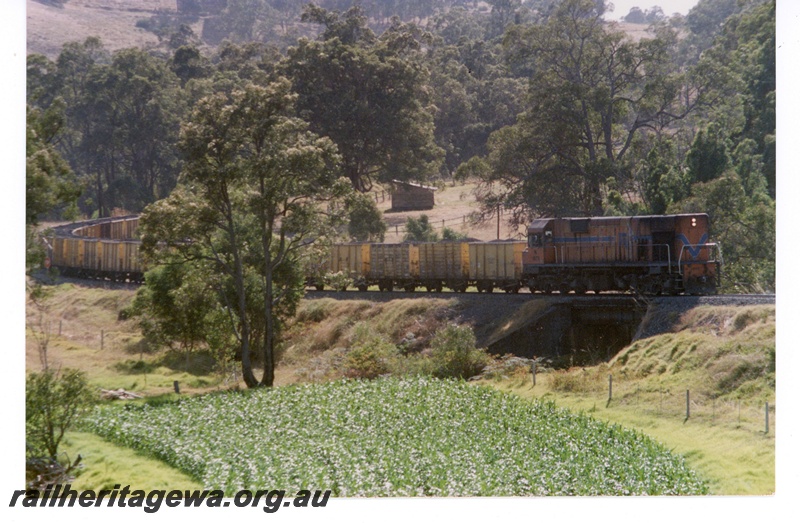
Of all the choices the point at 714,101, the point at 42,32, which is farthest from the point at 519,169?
the point at 42,32

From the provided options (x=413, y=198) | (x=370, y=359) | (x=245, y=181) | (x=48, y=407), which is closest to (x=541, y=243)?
(x=370, y=359)

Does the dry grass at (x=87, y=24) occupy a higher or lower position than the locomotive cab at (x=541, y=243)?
higher

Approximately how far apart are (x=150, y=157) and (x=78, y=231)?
9990mm

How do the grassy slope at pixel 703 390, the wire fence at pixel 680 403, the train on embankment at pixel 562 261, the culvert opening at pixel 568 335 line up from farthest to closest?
1. the culvert opening at pixel 568 335
2. the train on embankment at pixel 562 261
3. the wire fence at pixel 680 403
4. the grassy slope at pixel 703 390

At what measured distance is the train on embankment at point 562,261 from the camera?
34156 mm

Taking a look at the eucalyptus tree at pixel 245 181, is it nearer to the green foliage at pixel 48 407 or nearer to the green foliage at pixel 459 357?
the green foliage at pixel 459 357

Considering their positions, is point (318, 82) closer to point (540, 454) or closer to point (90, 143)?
point (90, 143)

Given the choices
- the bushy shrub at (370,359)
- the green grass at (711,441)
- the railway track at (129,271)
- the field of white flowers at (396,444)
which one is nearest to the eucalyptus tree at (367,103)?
the railway track at (129,271)

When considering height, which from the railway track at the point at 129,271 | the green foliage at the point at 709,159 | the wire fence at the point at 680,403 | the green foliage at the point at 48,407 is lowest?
the wire fence at the point at 680,403

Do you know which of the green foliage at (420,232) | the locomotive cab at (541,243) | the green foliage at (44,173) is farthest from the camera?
the green foliage at (420,232)

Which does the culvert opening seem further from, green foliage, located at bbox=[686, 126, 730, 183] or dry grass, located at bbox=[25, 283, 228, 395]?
dry grass, located at bbox=[25, 283, 228, 395]

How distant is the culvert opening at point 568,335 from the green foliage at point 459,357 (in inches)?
103

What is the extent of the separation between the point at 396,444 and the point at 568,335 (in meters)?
15.4

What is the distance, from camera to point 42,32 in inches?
3812
